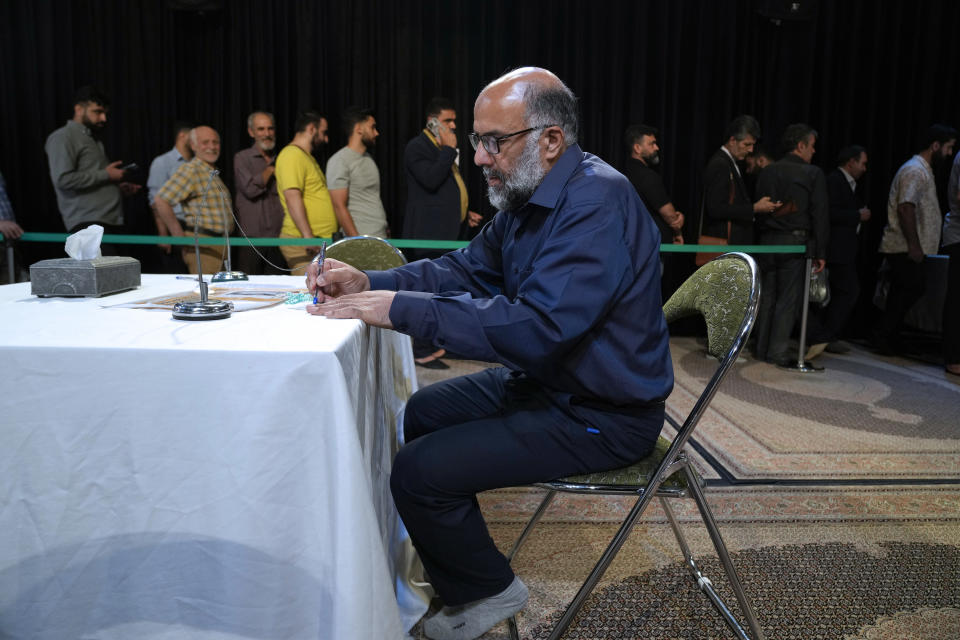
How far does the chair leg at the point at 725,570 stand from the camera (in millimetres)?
1354

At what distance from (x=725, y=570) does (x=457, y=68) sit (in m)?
4.95

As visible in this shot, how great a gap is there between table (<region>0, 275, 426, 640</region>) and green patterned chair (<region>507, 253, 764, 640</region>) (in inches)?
17.6

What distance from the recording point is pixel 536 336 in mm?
1201

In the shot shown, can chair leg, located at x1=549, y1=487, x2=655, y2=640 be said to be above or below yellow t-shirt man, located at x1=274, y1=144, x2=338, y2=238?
below

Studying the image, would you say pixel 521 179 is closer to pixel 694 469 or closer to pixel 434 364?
pixel 694 469

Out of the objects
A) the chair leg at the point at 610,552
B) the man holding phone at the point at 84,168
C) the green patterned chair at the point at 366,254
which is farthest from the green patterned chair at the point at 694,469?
the man holding phone at the point at 84,168

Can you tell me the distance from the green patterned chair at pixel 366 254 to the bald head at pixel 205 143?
2261mm

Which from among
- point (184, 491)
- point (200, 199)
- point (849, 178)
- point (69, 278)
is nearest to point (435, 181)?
point (200, 199)

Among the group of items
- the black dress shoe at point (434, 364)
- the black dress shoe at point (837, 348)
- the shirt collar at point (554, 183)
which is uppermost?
the shirt collar at point (554, 183)

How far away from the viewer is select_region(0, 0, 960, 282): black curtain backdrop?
539 cm

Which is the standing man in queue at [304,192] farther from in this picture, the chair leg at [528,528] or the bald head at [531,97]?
the bald head at [531,97]

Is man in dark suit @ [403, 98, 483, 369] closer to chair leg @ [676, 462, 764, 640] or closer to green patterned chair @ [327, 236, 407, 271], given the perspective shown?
green patterned chair @ [327, 236, 407, 271]

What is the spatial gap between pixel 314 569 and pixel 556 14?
555 centimetres

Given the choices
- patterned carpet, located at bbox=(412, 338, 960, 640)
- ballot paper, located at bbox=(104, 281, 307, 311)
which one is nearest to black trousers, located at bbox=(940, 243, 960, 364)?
patterned carpet, located at bbox=(412, 338, 960, 640)
